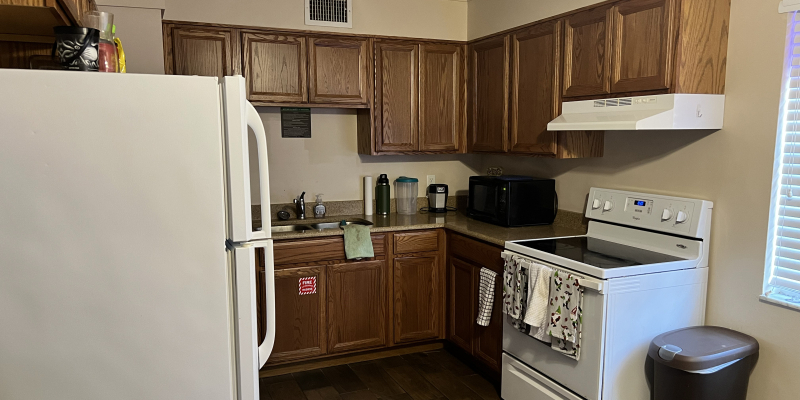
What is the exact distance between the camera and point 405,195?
4078 mm

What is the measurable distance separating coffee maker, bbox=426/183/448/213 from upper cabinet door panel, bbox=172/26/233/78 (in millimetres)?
1649

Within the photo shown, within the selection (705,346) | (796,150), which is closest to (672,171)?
(796,150)

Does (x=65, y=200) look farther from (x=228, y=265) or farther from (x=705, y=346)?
(x=705, y=346)

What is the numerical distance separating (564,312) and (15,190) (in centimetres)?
208

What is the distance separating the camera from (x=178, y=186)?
4.72ft

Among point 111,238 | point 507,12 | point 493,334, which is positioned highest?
point 507,12

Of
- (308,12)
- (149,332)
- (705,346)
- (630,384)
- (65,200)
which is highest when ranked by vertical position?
(308,12)

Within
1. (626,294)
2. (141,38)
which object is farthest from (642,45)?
(141,38)

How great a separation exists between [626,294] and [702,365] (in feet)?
1.25

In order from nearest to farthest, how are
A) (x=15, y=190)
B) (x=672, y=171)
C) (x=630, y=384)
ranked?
(x=15, y=190)
(x=630, y=384)
(x=672, y=171)

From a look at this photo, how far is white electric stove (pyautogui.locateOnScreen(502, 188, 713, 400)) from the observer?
91.7 inches

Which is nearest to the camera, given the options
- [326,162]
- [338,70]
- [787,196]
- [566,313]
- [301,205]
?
[787,196]

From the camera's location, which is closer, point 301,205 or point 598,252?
point 598,252

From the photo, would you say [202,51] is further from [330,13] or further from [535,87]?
→ [535,87]
